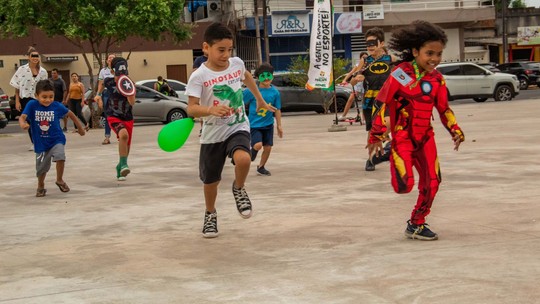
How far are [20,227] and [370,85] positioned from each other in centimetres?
524

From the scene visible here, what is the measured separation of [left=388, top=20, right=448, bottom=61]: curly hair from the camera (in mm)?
6848

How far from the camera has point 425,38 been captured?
22.5 ft

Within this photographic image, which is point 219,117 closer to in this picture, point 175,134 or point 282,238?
point 175,134

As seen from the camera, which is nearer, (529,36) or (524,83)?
(524,83)

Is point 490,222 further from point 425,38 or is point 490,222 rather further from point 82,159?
point 82,159

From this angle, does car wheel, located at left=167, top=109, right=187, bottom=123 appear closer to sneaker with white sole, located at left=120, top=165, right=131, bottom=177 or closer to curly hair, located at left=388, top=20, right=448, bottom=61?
sneaker with white sole, located at left=120, top=165, right=131, bottom=177

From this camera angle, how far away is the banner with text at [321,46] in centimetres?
2031

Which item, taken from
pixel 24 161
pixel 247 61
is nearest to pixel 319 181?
pixel 24 161

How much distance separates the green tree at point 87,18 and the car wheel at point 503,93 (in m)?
12.0

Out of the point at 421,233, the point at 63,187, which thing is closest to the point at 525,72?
the point at 63,187

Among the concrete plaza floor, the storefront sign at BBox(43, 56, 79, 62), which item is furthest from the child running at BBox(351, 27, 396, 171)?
the storefront sign at BBox(43, 56, 79, 62)

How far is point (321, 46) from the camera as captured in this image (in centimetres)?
2047

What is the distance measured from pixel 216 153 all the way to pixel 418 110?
1.68 m

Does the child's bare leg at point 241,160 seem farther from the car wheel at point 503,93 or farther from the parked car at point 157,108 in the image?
the car wheel at point 503,93
